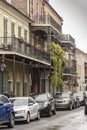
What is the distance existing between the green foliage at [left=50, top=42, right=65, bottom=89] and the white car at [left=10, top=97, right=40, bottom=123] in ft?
84.9

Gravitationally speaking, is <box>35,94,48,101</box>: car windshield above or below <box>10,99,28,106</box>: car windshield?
above

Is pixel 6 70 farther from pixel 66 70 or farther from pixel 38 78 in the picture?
pixel 66 70

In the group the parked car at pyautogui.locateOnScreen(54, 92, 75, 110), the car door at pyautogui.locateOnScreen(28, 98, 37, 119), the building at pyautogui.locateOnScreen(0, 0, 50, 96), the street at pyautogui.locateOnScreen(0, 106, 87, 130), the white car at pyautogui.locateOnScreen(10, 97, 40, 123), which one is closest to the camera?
the street at pyautogui.locateOnScreen(0, 106, 87, 130)

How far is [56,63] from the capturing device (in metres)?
54.7

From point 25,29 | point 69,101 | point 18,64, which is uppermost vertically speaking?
point 25,29

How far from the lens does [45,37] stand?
2218 inches

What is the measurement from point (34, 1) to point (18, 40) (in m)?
15.1

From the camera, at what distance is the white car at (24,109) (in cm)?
2644

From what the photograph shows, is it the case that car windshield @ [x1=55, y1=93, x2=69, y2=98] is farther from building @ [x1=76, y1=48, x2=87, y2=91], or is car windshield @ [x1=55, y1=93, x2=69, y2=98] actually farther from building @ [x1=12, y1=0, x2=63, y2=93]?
building @ [x1=76, y1=48, x2=87, y2=91]

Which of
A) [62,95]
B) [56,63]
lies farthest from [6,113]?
[56,63]

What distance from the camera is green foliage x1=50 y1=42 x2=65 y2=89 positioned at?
54.8m

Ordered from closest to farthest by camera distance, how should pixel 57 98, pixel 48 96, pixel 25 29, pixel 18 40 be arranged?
pixel 48 96, pixel 18 40, pixel 57 98, pixel 25 29

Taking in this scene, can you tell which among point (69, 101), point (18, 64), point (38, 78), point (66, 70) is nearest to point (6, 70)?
point (18, 64)

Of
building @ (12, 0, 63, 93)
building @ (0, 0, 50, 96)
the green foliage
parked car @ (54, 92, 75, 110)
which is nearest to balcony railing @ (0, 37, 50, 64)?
building @ (0, 0, 50, 96)
